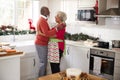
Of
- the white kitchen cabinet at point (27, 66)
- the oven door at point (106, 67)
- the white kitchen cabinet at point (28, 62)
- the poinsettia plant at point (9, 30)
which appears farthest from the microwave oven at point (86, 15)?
the poinsettia plant at point (9, 30)

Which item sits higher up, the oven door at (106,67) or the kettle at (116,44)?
the kettle at (116,44)

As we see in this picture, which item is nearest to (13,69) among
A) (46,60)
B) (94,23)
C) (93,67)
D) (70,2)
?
(46,60)

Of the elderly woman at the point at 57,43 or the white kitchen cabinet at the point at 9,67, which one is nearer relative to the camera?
the white kitchen cabinet at the point at 9,67

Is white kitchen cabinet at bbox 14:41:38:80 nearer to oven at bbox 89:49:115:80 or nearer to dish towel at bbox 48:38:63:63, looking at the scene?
dish towel at bbox 48:38:63:63

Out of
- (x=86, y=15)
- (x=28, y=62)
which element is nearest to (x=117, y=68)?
(x=86, y=15)

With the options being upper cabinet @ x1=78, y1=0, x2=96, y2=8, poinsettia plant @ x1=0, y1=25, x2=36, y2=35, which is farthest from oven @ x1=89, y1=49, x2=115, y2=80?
poinsettia plant @ x1=0, y1=25, x2=36, y2=35

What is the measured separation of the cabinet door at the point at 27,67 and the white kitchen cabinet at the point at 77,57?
78 centimetres

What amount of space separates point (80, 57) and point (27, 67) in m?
1.21

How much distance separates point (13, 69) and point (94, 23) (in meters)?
2.09

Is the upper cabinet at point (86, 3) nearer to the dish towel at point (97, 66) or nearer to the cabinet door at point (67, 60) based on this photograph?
the cabinet door at point (67, 60)

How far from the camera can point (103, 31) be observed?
15.7 ft

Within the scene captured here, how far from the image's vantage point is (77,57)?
4.67 meters

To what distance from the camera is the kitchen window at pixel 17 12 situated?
5098 millimetres

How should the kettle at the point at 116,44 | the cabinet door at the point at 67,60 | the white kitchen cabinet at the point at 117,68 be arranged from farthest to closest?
the cabinet door at the point at 67,60
the kettle at the point at 116,44
the white kitchen cabinet at the point at 117,68
